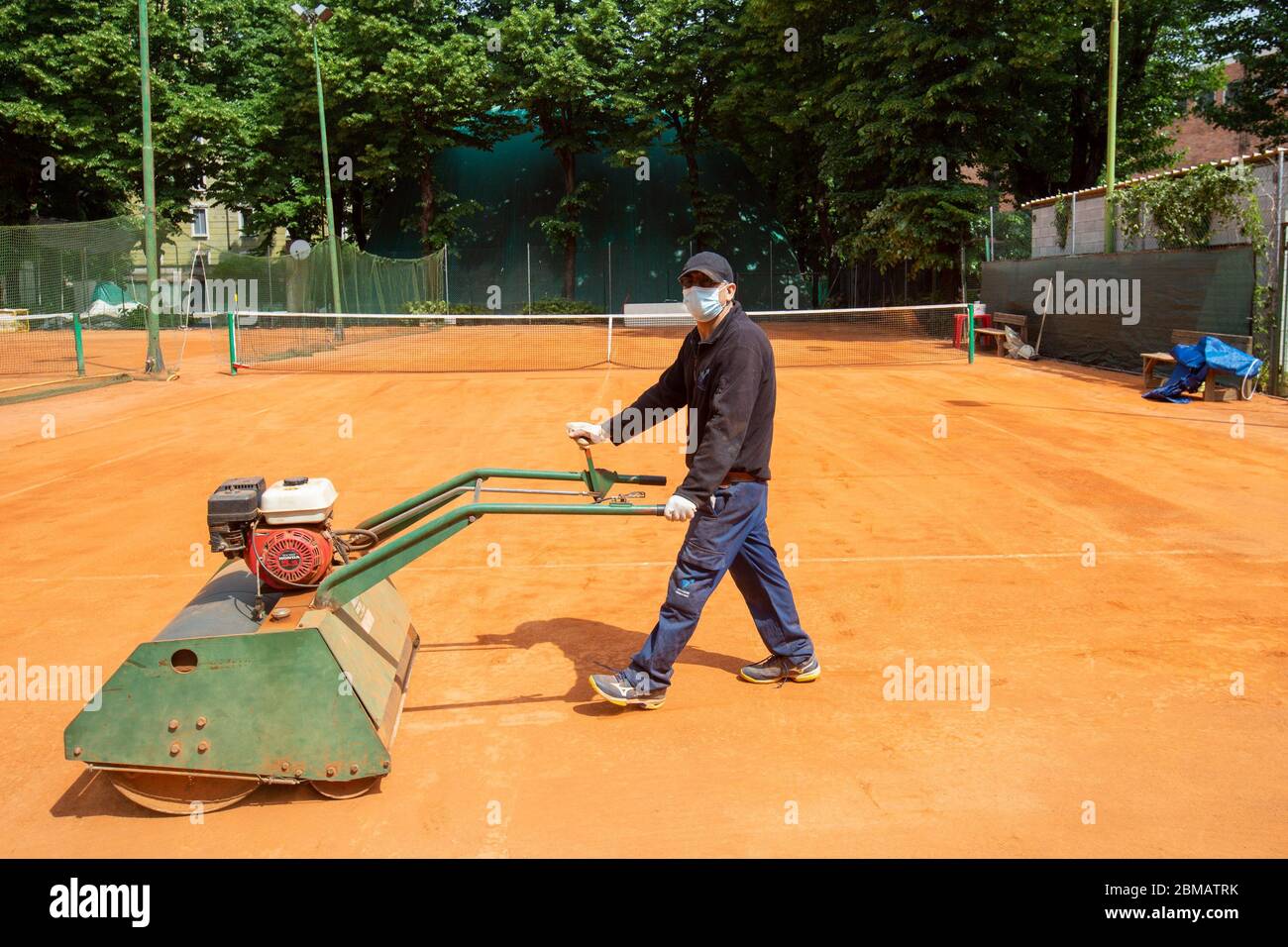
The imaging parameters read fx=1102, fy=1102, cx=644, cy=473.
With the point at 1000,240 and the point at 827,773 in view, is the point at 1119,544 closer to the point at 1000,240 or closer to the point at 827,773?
the point at 827,773

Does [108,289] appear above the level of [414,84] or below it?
below

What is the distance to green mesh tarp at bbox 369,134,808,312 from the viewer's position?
42125 millimetres

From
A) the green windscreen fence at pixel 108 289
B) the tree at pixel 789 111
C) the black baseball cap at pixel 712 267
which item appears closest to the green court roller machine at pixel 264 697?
the black baseball cap at pixel 712 267

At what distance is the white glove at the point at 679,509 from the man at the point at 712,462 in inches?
0.4

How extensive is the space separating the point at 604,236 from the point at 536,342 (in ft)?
49.1

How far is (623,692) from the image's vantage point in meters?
5.14

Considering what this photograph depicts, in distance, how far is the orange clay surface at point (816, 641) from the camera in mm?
4199

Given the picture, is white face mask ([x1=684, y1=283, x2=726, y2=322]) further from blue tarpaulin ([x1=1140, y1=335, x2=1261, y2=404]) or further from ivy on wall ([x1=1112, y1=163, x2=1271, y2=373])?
ivy on wall ([x1=1112, y1=163, x2=1271, y2=373])

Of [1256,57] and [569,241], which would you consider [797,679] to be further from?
[569,241]

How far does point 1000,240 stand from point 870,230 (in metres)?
4.10

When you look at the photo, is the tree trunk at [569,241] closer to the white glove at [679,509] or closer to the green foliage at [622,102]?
the green foliage at [622,102]

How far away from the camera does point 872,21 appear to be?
28.1m

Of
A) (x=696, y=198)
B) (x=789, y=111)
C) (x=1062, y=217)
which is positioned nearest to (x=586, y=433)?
(x=1062, y=217)

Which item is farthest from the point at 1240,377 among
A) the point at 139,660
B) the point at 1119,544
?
the point at 139,660
